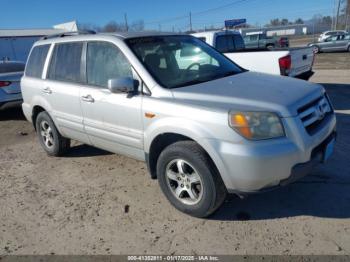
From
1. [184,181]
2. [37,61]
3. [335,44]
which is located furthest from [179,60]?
[335,44]

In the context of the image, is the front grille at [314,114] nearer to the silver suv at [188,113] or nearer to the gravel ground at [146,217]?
the silver suv at [188,113]

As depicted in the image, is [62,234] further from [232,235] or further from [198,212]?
[232,235]

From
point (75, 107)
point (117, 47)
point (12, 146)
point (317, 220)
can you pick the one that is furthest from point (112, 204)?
point (12, 146)

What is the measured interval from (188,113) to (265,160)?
2.77 feet

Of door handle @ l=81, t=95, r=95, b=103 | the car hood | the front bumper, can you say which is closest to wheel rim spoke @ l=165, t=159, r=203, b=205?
the front bumper

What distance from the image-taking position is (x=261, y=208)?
12.0 ft

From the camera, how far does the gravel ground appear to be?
3137mm

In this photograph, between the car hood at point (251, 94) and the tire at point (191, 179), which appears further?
the tire at point (191, 179)

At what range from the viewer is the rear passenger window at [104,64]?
399 centimetres

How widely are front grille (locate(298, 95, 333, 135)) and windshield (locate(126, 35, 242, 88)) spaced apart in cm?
117

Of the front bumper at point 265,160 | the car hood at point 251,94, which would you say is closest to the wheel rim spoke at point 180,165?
the front bumper at point 265,160

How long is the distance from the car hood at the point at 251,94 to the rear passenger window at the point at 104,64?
83cm

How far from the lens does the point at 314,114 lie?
336 cm

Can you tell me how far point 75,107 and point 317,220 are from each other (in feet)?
10.8
